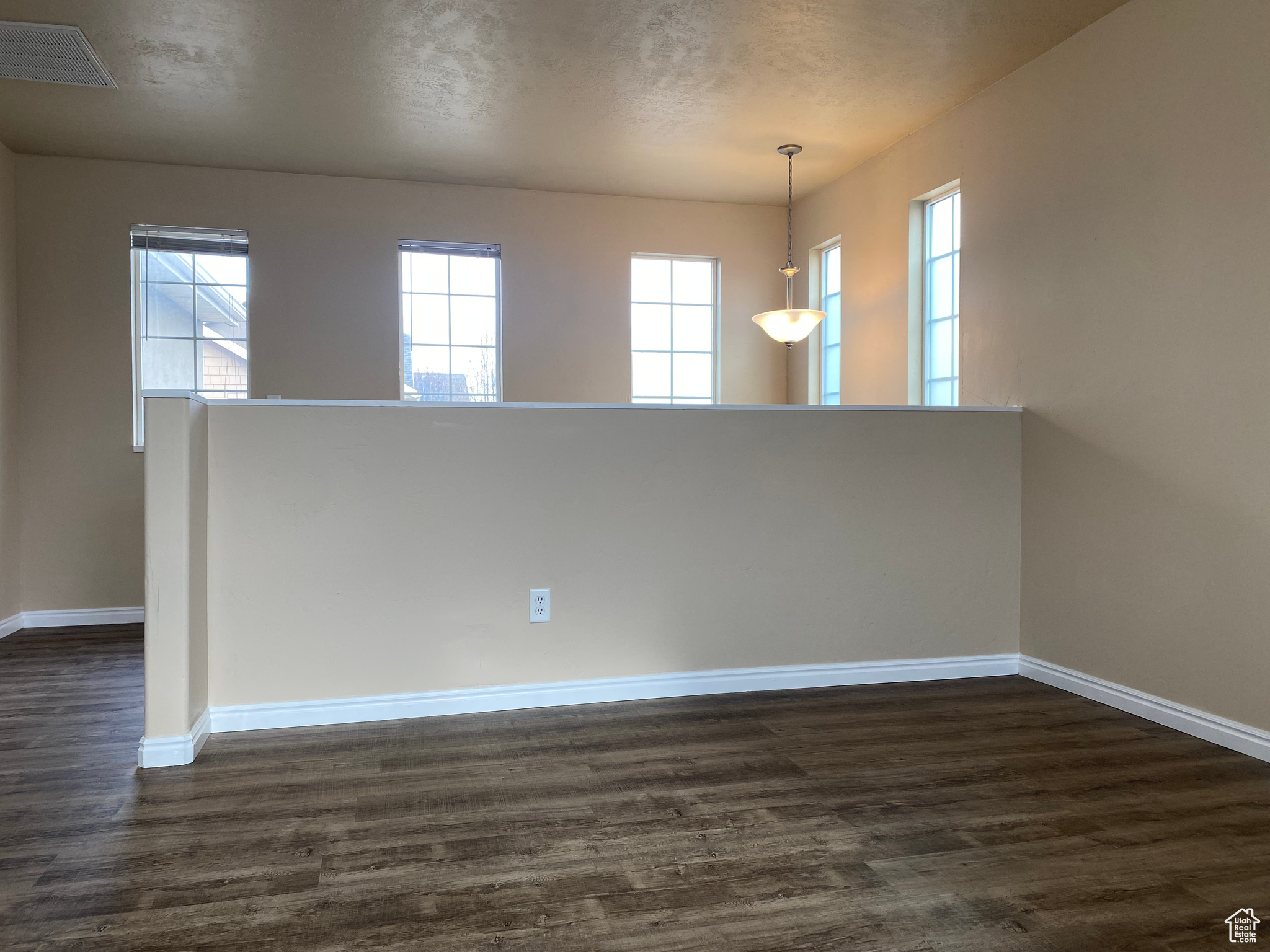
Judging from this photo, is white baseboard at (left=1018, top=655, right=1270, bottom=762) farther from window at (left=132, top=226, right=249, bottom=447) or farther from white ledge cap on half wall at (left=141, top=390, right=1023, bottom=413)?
window at (left=132, top=226, right=249, bottom=447)

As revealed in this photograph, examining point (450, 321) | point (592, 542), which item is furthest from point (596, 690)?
point (450, 321)

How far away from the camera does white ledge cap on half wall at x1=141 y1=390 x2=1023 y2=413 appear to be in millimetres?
2885

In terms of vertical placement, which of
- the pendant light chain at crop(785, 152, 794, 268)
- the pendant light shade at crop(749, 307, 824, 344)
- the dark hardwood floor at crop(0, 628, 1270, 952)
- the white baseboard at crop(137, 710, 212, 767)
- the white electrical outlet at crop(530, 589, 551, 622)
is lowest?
the dark hardwood floor at crop(0, 628, 1270, 952)

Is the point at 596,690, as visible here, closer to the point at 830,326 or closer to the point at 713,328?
the point at 830,326

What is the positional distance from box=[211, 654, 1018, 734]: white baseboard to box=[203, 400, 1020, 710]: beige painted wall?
0.04 metres

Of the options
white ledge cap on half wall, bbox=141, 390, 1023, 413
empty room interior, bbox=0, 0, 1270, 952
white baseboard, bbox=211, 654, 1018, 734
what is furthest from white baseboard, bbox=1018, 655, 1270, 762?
white ledge cap on half wall, bbox=141, 390, 1023, 413

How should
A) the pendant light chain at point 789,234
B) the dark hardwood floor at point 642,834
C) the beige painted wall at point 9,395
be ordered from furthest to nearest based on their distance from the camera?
the pendant light chain at point 789,234, the beige painted wall at point 9,395, the dark hardwood floor at point 642,834

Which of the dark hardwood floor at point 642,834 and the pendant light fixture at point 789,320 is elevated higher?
the pendant light fixture at point 789,320

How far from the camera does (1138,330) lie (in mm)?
3117

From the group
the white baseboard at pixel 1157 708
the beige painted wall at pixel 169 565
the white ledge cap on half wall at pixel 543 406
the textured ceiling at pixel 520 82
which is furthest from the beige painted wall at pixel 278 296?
the white baseboard at pixel 1157 708

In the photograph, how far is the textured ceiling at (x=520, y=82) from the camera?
3.31 meters

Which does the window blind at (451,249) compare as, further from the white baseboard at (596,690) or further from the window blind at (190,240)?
the white baseboard at (596,690)

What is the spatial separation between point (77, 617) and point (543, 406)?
3448 millimetres

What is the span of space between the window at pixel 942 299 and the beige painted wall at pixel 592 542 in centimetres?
78
